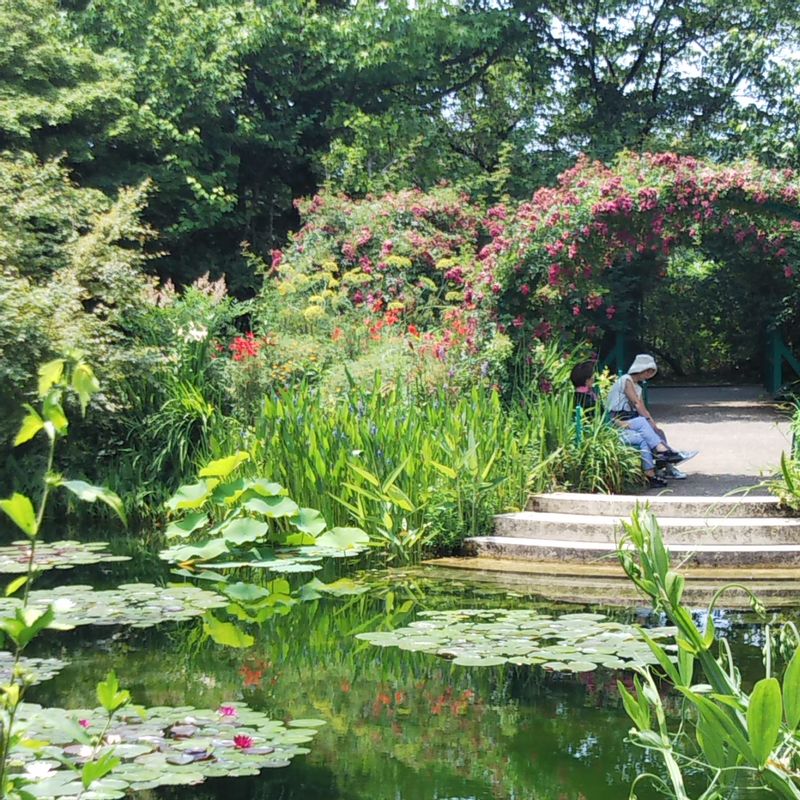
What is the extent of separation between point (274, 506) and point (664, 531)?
2736 millimetres

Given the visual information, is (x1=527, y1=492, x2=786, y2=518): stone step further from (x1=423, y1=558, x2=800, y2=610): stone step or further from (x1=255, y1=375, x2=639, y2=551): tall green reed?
(x1=423, y1=558, x2=800, y2=610): stone step

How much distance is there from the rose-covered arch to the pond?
15.2 feet

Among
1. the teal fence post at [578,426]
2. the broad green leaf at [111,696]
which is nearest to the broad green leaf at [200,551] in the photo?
the teal fence post at [578,426]

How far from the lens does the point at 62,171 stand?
1327cm

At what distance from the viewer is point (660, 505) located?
923 centimetres

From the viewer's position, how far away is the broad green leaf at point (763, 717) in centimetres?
163

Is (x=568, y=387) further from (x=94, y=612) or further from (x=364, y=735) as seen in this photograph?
(x=364, y=735)

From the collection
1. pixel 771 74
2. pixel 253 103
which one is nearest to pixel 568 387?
pixel 771 74

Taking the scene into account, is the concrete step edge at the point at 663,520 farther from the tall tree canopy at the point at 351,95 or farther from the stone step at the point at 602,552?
the tall tree canopy at the point at 351,95

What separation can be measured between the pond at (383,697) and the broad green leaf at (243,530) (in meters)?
0.83

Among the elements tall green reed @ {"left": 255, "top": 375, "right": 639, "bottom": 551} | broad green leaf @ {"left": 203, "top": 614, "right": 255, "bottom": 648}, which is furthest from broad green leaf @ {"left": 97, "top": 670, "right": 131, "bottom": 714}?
tall green reed @ {"left": 255, "top": 375, "right": 639, "bottom": 551}

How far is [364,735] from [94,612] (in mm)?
2515

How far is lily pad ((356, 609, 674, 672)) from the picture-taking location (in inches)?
214

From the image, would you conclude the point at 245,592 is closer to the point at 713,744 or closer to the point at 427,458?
the point at 427,458
